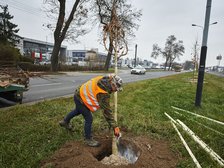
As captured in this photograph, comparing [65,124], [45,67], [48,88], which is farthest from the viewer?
[45,67]

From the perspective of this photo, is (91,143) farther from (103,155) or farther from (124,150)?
(124,150)

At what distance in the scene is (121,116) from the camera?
517cm

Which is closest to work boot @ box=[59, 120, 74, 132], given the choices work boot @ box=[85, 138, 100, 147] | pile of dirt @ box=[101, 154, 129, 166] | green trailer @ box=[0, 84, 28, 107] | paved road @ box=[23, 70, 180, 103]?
work boot @ box=[85, 138, 100, 147]

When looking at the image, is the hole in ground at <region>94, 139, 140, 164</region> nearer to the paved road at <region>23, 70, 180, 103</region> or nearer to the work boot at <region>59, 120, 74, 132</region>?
the work boot at <region>59, 120, 74, 132</region>

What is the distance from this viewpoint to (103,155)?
11.1 ft

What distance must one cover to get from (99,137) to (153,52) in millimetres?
60599

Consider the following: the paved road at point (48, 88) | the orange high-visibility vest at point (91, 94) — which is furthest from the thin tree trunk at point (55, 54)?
the orange high-visibility vest at point (91, 94)

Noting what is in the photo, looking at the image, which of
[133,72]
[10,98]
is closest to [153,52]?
[133,72]

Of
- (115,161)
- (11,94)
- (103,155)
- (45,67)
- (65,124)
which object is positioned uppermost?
(45,67)

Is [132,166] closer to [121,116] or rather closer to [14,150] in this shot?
[14,150]

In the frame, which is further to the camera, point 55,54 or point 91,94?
point 55,54

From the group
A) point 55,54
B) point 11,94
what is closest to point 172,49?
point 55,54

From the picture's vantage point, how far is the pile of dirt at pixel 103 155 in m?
2.75

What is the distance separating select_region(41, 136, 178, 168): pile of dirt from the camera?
2749 mm
